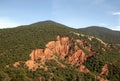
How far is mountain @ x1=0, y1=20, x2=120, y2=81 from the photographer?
92.1 meters

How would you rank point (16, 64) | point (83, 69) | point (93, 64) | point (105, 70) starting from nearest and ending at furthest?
1. point (16, 64)
2. point (105, 70)
3. point (83, 69)
4. point (93, 64)

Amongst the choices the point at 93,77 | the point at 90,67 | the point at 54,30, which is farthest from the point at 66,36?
the point at 93,77

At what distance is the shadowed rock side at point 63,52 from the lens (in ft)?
347

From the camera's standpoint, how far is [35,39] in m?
119

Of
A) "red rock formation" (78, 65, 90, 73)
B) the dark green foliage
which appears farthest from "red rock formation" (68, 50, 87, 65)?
"red rock formation" (78, 65, 90, 73)

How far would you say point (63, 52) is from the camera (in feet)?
384

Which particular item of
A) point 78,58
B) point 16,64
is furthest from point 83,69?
point 16,64

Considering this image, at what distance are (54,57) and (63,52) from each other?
33.3 ft

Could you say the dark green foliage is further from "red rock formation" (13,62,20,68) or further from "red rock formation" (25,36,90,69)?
"red rock formation" (13,62,20,68)

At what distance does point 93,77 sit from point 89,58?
17.1 m

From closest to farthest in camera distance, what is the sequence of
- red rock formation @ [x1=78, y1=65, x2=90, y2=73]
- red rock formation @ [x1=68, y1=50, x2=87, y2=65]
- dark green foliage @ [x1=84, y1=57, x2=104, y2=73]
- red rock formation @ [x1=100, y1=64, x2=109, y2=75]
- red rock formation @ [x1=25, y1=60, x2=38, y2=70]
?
red rock formation @ [x1=25, y1=60, x2=38, y2=70] → red rock formation @ [x1=78, y1=65, x2=90, y2=73] → red rock formation @ [x1=100, y1=64, x2=109, y2=75] → dark green foliage @ [x1=84, y1=57, x2=104, y2=73] → red rock formation @ [x1=68, y1=50, x2=87, y2=65]

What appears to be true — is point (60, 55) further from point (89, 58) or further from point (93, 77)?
point (93, 77)

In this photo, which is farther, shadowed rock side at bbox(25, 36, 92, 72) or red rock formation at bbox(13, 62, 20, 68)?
shadowed rock side at bbox(25, 36, 92, 72)

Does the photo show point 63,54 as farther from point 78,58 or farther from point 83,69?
point 83,69
